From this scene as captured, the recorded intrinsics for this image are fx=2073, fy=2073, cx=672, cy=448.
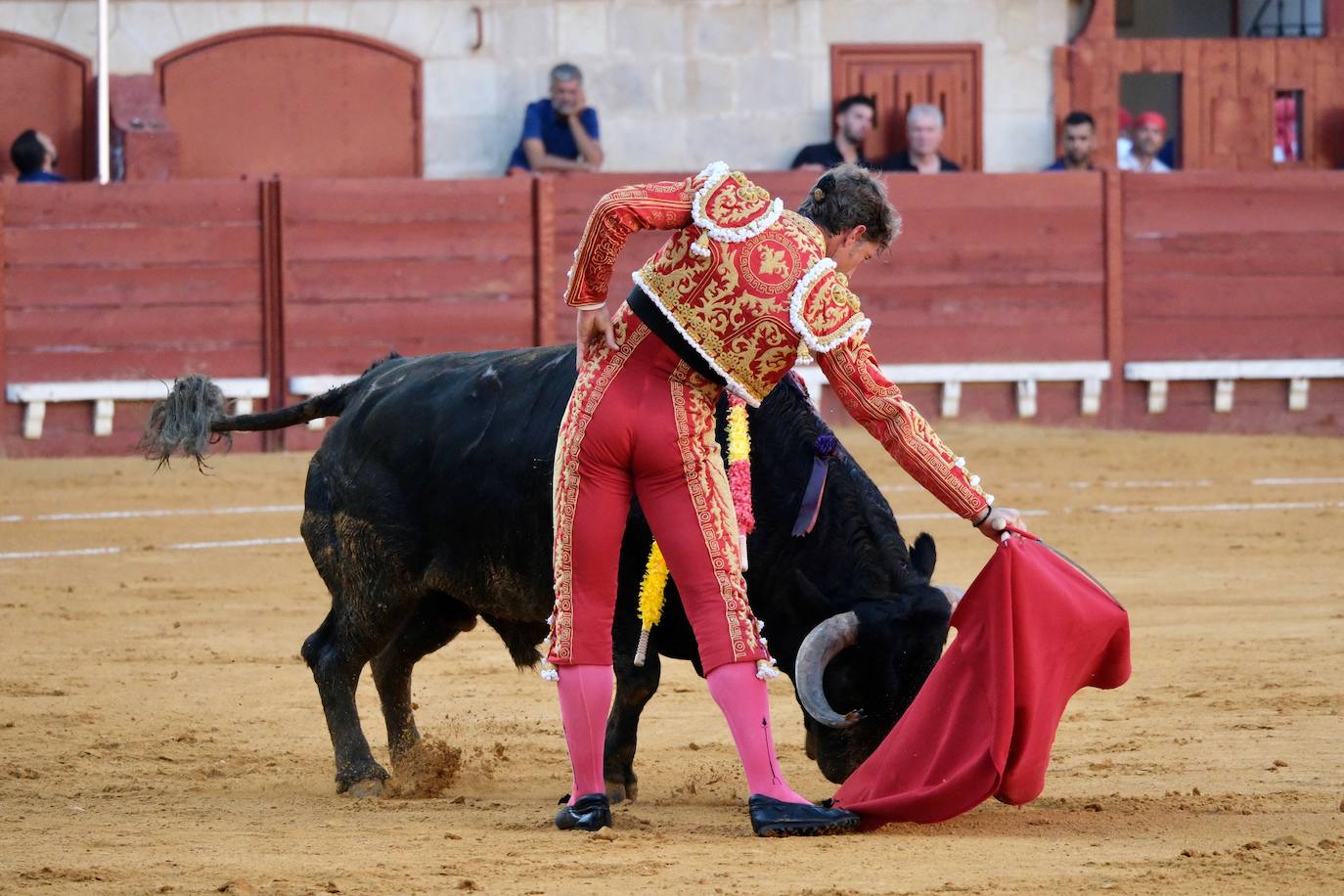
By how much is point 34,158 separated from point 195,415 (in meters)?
6.30

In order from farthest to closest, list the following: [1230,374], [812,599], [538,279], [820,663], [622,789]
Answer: [1230,374]
[538,279]
[622,789]
[812,599]
[820,663]

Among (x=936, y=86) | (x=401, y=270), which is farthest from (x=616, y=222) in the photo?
(x=936, y=86)

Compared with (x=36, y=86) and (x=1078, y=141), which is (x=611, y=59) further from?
(x=36, y=86)

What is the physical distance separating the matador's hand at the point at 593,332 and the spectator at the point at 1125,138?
8582mm

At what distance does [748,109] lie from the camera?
37.1 feet

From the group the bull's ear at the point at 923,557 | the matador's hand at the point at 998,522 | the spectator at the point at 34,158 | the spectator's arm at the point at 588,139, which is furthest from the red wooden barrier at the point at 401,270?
the matador's hand at the point at 998,522

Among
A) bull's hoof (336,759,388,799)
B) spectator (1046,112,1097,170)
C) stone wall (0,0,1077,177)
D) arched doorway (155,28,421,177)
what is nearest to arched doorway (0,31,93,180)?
stone wall (0,0,1077,177)

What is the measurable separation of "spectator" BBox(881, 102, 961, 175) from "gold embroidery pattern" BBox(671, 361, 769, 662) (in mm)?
7449

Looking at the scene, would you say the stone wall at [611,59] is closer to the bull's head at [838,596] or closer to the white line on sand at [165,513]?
the white line on sand at [165,513]

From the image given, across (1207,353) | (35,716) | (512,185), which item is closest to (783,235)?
(35,716)

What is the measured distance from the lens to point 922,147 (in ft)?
35.2

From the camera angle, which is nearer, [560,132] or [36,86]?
[560,132]

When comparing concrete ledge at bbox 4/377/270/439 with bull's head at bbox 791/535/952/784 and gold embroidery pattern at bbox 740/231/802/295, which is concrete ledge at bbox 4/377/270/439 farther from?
gold embroidery pattern at bbox 740/231/802/295

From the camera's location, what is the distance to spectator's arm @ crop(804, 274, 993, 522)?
10.5ft
